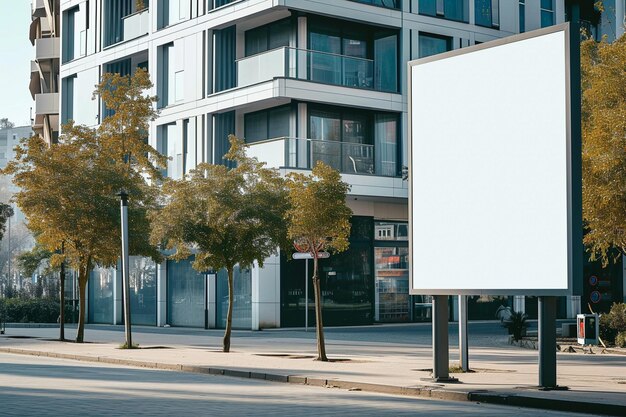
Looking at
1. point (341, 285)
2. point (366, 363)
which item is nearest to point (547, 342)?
point (366, 363)

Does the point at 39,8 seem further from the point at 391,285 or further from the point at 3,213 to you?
the point at 391,285

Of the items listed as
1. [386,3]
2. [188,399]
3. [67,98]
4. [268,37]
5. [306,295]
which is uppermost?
[386,3]

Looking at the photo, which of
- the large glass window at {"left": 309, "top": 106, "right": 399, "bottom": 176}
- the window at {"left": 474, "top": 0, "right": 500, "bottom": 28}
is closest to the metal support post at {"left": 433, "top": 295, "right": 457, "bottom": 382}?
the large glass window at {"left": 309, "top": 106, "right": 399, "bottom": 176}

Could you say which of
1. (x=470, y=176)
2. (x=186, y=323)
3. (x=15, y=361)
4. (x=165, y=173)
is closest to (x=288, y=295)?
(x=186, y=323)

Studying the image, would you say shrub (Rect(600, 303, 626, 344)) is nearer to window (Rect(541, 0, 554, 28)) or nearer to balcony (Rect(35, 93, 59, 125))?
window (Rect(541, 0, 554, 28))

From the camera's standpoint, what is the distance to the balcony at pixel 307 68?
40.7 metres

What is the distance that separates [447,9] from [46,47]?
26353 millimetres

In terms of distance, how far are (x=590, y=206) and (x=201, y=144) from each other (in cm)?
2182

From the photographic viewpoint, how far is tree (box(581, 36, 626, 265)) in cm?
2380

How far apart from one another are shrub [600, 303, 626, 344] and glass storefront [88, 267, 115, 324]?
27123mm

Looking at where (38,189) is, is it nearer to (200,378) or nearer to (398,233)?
(200,378)

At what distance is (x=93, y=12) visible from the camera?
52875 millimetres

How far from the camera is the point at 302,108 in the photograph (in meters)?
41.4

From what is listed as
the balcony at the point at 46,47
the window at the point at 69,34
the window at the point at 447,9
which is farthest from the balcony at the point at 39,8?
the window at the point at 447,9
